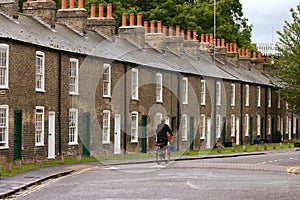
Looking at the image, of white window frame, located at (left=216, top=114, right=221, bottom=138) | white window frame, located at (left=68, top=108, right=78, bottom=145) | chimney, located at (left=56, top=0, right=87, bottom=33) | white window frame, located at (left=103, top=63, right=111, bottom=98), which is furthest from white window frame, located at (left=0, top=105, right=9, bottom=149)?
white window frame, located at (left=216, top=114, right=221, bottom=138)

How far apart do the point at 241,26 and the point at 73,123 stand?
60.7 meters

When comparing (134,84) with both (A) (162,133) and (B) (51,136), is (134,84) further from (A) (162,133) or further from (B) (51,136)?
(A) (162,133)

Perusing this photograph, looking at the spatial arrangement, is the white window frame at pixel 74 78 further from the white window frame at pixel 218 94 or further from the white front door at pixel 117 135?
the white window frame at pixel 218 94

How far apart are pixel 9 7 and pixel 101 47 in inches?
319

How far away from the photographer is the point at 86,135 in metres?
39.0

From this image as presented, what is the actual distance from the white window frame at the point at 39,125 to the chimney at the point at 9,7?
4775 millimetres

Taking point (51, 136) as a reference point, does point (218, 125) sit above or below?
above

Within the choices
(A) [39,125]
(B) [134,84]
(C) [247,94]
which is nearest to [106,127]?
(B) [134,84]

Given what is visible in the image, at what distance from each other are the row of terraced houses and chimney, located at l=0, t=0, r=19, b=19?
5 cm

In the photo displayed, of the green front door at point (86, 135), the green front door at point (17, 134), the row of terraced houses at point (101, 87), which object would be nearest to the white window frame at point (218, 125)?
the row of terraced houses at point (101, 87)

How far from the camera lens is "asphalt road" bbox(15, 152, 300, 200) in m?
18.6

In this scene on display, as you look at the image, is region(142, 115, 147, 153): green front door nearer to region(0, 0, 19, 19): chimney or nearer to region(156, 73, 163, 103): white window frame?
region(156, 73, 163, 103): white window frame

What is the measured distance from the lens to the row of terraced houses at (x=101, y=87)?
32562mm

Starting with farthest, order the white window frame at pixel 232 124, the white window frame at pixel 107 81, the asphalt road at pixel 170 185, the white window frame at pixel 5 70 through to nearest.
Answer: the white window frame at pixel 232 124, the white window frame at pixel 107 81, the white window frame at pixel 5 70, the asphalt road at pixel 170 185
